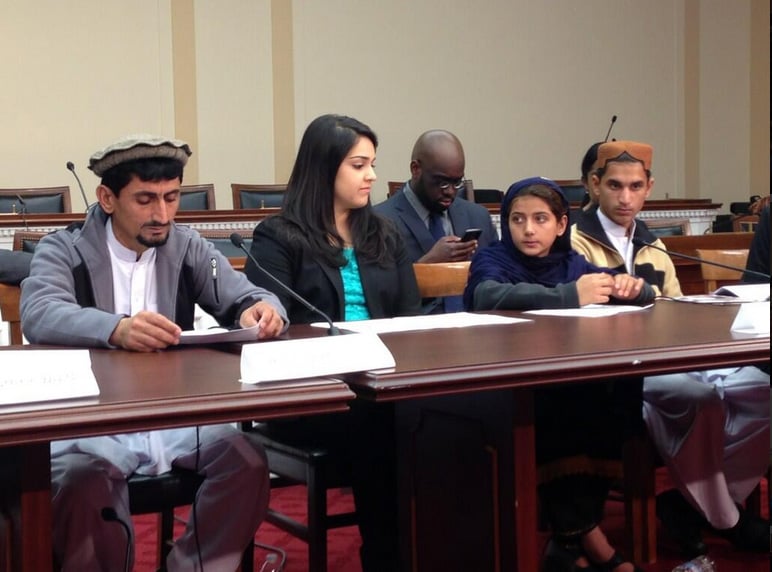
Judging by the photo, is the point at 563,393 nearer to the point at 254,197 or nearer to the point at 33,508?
the point at 33,508

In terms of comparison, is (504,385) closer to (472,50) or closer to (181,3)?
(181,3)

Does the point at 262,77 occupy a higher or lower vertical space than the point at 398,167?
higher

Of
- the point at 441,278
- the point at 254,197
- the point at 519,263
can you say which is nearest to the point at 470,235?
the point at 441,278

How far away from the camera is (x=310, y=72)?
29.7 feet

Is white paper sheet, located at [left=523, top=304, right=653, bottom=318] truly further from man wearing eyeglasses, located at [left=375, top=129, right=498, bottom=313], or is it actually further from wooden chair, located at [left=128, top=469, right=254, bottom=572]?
man wearing eyeglasses, located at [left=375, top=129, right=498, bottom=313]

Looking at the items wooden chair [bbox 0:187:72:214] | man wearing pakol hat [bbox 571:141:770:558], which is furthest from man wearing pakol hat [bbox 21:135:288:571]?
wooden chair [bbox 0:187:72:214]

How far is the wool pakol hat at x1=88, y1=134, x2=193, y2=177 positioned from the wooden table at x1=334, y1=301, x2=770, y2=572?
0.68 m

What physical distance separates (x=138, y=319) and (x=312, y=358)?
1.75ft

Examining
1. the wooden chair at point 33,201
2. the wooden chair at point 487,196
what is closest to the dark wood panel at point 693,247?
the wooden chair at point 487,196

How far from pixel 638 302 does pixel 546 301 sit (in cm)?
29

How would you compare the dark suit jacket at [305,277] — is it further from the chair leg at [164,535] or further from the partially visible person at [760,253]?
the partially visible person at [760,253]

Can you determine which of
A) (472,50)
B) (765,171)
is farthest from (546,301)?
(765,171)

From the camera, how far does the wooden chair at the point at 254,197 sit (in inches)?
279

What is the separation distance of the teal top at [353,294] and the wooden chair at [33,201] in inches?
170
